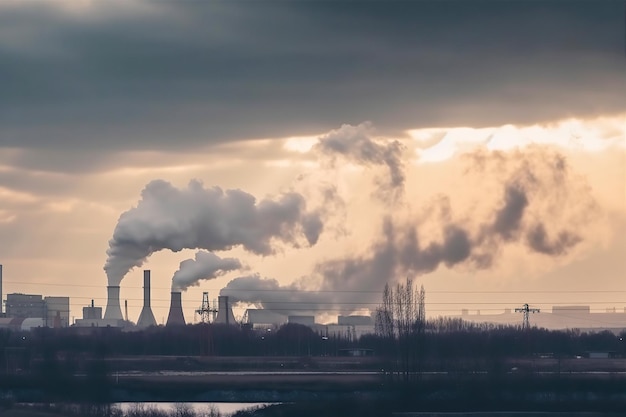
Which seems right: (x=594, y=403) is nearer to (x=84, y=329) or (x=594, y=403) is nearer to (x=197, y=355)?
(x=197, y=355)

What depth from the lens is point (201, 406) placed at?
71.3m

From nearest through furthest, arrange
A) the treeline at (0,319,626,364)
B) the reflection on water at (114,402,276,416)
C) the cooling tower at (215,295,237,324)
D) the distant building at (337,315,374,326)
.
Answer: the reflection on water at (114,402,276,416) < the treeline at (0,319,626,364) < the cooling tower at (215,295,237,324) < the distant building at (337,315,374,326)

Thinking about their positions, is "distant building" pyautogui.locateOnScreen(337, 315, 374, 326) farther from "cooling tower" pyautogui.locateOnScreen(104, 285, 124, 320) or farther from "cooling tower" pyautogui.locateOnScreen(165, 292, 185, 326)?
"cooling tower" pyautogui.locateOnScreen(165, 292, 185, 326)

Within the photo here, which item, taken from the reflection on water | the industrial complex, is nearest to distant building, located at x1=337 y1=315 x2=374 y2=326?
the industrial complex

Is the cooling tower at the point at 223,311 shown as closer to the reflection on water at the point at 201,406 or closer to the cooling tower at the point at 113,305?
the cooling tower at the point at 113,305

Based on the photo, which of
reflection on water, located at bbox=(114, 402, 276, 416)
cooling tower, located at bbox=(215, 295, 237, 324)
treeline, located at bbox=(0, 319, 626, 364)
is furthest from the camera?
cooling tower, located at bbox=(215, 295, 237, 324)

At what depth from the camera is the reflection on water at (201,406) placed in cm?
6729

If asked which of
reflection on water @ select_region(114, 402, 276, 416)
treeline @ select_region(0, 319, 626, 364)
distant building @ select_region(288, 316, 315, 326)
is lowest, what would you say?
reflection on water @ select_region(114, 402, 276, 416)

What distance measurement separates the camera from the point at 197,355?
361ft

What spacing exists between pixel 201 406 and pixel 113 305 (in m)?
71.4

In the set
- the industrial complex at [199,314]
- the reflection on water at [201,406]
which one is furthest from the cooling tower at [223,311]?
the reflection on water at [201,406]

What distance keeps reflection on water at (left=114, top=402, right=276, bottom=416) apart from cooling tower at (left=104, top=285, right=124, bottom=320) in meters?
47.3

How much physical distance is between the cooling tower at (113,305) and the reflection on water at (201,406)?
4735cm

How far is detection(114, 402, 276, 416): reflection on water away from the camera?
221 ft
